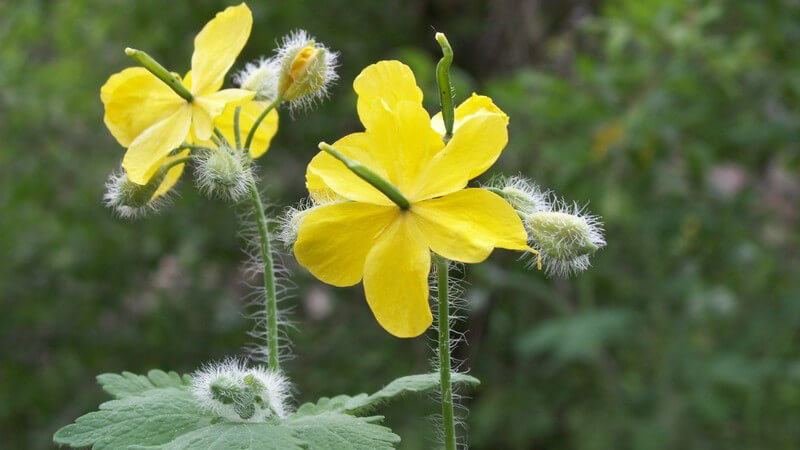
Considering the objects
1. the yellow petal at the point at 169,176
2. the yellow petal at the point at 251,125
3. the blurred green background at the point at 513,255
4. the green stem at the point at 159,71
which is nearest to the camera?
the green stem at the point at 159,71

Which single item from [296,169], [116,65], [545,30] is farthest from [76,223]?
[545,30]

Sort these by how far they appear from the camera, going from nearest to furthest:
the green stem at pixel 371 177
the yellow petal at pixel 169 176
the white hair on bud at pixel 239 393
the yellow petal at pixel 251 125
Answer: the green stem at pixel 371 177, the white hair on bud at pixel 239 393, the yellow petal at pixel 169 176, the yellow petal at pixel 251 125

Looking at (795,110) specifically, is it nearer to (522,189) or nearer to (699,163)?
(699,163)

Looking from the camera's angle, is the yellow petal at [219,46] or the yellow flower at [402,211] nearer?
the yellow flower at [402,211]

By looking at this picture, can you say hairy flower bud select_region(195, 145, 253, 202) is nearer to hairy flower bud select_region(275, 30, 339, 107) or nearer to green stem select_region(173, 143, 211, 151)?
green stem select_region(173, 143, 211, 151)

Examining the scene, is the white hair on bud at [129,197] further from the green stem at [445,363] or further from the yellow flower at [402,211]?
the green stem at [445,363]

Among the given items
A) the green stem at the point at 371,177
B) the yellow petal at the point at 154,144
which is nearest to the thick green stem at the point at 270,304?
the yellow petal at the point at 154,144

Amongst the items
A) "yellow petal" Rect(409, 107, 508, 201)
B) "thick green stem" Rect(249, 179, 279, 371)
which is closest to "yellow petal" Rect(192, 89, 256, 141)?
"thick green stem" Rect(249, 179, 279, 371)
